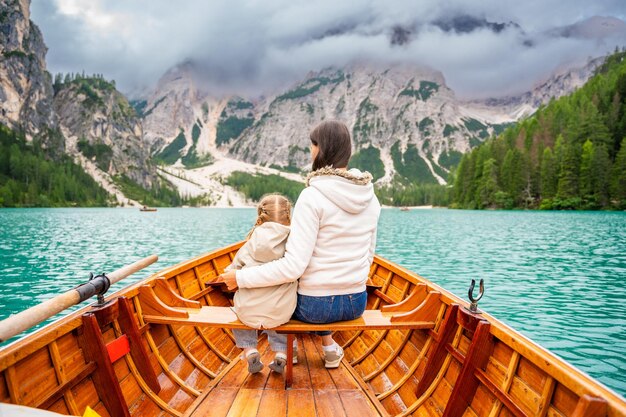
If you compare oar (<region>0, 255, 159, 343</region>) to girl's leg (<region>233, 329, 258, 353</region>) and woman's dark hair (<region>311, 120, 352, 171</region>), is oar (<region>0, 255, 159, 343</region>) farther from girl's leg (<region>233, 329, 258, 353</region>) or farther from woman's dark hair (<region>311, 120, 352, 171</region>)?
woman's dark hair (<region>311, 120, 352, 171</region>)

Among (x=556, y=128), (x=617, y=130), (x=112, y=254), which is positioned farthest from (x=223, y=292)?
(x=556, y=128)

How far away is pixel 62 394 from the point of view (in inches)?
144

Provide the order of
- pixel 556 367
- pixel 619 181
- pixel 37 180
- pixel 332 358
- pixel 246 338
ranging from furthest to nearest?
pixel 37 180 → pixel 619 181 → pixel 332 358 → pixel 246 338 → pixel 556 367

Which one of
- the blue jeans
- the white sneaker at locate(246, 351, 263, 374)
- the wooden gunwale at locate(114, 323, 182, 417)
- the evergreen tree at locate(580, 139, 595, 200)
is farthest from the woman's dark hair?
the evergreen tree at locate(580, 139, 595, 200)

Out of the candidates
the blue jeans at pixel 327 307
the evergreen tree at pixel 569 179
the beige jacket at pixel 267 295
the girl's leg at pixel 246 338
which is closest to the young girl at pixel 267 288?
the beige jacket at pixel 267 295

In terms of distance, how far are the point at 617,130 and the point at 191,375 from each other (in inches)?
4870

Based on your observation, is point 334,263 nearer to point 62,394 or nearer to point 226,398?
point 226,398

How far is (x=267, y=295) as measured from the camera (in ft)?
14.5

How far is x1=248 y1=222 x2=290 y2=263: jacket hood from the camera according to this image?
446 centimetres

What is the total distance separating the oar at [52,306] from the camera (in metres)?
2.52

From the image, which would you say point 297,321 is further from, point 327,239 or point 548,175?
point 548,175

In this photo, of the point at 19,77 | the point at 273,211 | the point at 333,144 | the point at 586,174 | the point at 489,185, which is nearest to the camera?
the point at 333,144

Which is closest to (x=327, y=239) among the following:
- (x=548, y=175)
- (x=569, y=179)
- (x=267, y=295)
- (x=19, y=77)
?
(x=267, y=295)

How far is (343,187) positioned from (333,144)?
23.2 inches
